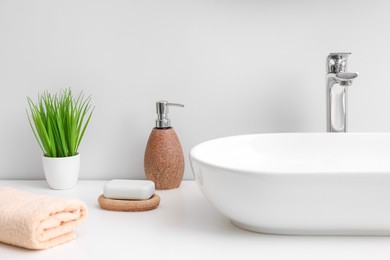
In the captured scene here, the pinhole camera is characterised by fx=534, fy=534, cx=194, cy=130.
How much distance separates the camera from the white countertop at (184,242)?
80 cm

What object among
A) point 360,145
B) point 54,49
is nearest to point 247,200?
point 360,145

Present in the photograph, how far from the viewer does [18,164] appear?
1.31m

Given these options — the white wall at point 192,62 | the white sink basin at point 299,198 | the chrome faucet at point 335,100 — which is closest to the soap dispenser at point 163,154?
the white wall at point 192,62

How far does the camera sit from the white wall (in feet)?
4.02

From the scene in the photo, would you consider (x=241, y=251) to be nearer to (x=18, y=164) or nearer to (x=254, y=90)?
(x=254, y=90)

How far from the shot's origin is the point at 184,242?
855 millimetres

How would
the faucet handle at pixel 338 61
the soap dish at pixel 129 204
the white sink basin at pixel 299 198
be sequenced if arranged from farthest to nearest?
the faucet handle at pixel 338 61 < the soap dish at pixel 129 204 < the white sink basin at pixel 299 198

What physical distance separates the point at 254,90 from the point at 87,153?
43cm

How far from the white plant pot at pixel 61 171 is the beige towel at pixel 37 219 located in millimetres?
267

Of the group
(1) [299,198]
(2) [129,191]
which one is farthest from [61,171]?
(1) [299,198]

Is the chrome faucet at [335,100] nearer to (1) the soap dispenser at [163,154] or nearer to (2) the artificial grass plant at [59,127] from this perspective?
(1) the soap dispenser at [163,154]

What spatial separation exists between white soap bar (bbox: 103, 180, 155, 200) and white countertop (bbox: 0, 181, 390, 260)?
34mm

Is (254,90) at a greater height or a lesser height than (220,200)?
greater

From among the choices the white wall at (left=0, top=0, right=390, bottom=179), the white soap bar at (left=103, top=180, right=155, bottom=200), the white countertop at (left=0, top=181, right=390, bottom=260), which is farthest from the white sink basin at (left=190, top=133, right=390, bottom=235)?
the white wall at (left=0, top=0, right=390, bottom=179)
